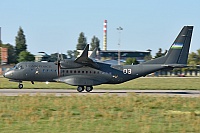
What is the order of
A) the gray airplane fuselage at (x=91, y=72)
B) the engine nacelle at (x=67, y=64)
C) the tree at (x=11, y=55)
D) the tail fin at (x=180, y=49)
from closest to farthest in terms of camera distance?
the engine nacelle at (x=67, y=64) < the tail fin at (x=180, y=49) < the gray airplane fuselage at (x=91, y=72) < the tree at (x=11, y=55)

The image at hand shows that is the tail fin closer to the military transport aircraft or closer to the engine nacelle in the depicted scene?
the military transport aircraft

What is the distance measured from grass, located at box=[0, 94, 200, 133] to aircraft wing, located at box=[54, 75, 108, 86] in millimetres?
8662

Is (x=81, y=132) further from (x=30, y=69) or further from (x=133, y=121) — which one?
(x=30, y=69)

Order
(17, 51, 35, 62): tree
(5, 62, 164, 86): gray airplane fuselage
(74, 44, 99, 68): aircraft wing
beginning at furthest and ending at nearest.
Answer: (17, 51, 35, 62): tree
(5, 62, 164, 86): gray airplane fuselage
(74, 44, 99, 68): aircraft wing

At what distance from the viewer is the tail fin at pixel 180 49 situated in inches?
1470

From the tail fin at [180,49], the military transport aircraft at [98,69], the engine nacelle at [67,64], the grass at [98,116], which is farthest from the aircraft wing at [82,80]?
the grass at [98,116]

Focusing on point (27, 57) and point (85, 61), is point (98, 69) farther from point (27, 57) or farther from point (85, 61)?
point (27, 57)

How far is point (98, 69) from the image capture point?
1486 inches

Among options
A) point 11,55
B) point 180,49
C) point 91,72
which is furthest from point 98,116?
point 11,55

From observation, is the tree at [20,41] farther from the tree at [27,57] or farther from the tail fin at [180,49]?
the tail fin at [180,49]

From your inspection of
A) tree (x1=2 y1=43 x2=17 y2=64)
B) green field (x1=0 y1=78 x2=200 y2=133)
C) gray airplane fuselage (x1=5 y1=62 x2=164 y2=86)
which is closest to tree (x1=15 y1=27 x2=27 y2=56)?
tree (x1=2 y1=43 x2=17 y2=64)

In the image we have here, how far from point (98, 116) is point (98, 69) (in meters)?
17.4

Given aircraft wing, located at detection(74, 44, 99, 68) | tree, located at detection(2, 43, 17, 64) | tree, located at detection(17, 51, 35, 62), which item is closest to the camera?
aircraft wing, located at detection(74, 44, 99, 68)

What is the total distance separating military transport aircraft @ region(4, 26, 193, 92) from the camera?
37281mm
